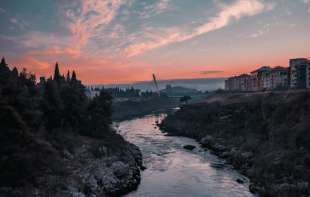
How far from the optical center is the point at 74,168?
37719 millimetres

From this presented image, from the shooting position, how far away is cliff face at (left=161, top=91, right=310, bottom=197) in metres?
35.9

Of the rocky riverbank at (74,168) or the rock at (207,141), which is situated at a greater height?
the rocky riverbank at (74,168)

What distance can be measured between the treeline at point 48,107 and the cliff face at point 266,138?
26.4 m

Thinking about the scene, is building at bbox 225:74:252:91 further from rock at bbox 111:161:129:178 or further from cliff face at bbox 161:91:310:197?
rock at bbox 111:161:129:178

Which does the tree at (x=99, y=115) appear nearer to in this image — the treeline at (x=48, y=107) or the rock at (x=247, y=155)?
the treeline at (x=48, y=107)

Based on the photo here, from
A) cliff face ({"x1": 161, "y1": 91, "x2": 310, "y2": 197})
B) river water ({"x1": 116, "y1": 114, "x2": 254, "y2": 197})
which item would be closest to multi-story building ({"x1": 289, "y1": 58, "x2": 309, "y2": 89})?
cliff face ({"x1": 161, "y1": 91, "x2": 310, "y2": 197})

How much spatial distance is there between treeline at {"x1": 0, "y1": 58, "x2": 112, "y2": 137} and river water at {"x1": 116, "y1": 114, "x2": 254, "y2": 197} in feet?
43.6

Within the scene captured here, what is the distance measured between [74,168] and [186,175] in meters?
16.9

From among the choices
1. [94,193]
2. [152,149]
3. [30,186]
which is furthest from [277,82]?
[30,186]

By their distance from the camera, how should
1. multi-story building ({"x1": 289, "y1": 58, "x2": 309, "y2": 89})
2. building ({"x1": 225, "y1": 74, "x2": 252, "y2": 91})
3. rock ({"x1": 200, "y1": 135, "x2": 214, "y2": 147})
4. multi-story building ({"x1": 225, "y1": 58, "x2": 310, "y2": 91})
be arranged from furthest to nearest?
building ({"x1": 225, "y1": 74, "x2": 252, "y2": 91}) < multi-story building ({"x1": 225, "y1": 58, "x2": 310, "y2": 91}) < multi-story building ({"x1": 289, "y1": 58, "x2": 309, "y2": 89}) < rock ({"x1": 200, "y1": 135, "x2": 214, "y2": 147})

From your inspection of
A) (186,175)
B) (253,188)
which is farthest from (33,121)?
(253,188)

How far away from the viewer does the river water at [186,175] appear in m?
36.6

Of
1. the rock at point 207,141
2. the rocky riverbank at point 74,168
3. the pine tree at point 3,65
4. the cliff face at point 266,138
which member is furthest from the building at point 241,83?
the pine tree at point 3,65

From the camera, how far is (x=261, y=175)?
39.6 meters
